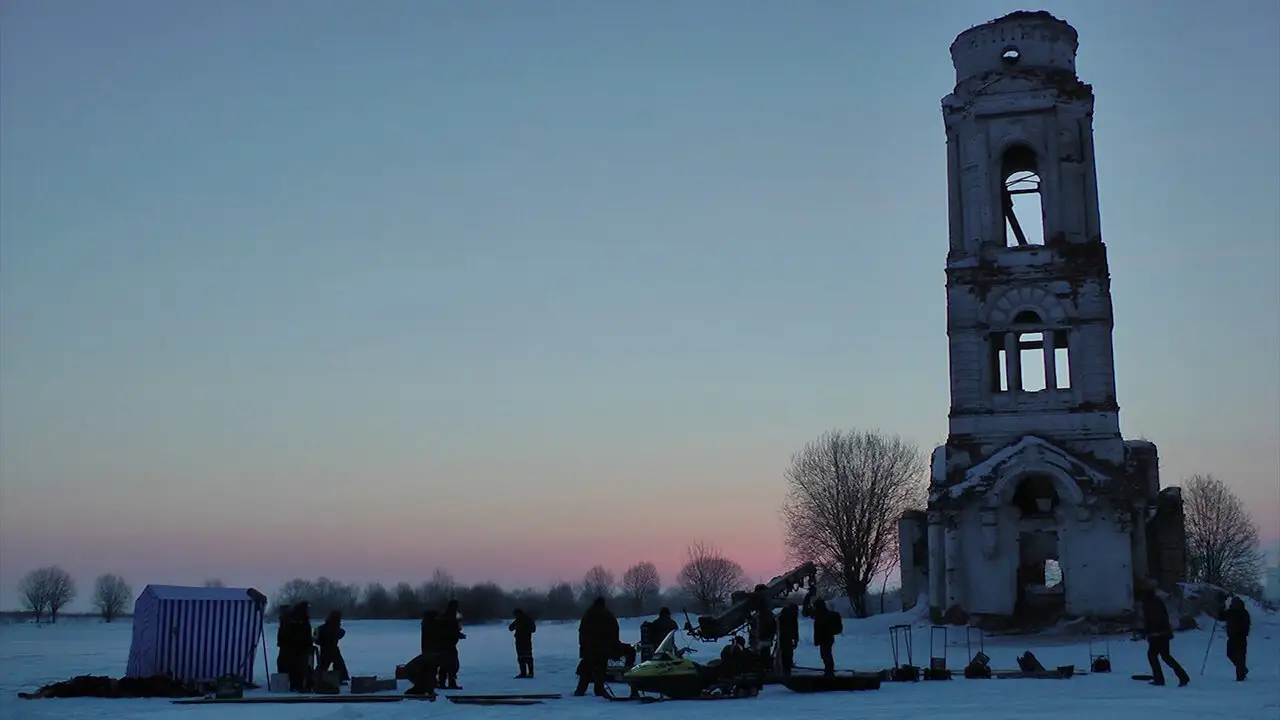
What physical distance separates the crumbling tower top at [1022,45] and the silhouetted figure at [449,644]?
27397 millimetres

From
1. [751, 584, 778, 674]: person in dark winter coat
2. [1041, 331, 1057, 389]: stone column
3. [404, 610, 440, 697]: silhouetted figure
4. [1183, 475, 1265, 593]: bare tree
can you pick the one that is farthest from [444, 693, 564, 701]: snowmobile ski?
[1183, 475, 1265, 593]: bare tree

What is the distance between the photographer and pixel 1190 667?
27734mm

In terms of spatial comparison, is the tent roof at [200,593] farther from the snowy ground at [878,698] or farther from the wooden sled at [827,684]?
the wooden sled at [827,684]

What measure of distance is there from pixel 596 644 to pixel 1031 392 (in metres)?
23.3

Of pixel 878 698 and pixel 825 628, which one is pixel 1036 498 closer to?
pixel 825 628

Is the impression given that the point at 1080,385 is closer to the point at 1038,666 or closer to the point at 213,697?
the point at 1038,666

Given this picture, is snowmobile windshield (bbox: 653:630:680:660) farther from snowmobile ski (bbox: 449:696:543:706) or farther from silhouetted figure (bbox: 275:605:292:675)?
silhouetted figure (bbox: 275:605:292:675)

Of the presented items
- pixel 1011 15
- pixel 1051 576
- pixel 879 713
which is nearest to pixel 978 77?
pixel 1011 15

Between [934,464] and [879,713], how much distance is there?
25.0m

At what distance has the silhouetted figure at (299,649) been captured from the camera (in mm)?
22469

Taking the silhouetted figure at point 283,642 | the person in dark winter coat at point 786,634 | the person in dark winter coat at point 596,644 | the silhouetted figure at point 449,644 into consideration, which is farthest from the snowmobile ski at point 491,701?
the person in dark winter coat at point 786,634

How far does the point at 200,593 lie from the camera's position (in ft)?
79.7

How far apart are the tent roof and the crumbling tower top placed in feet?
94.9

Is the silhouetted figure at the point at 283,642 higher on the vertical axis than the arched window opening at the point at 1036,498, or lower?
lower
